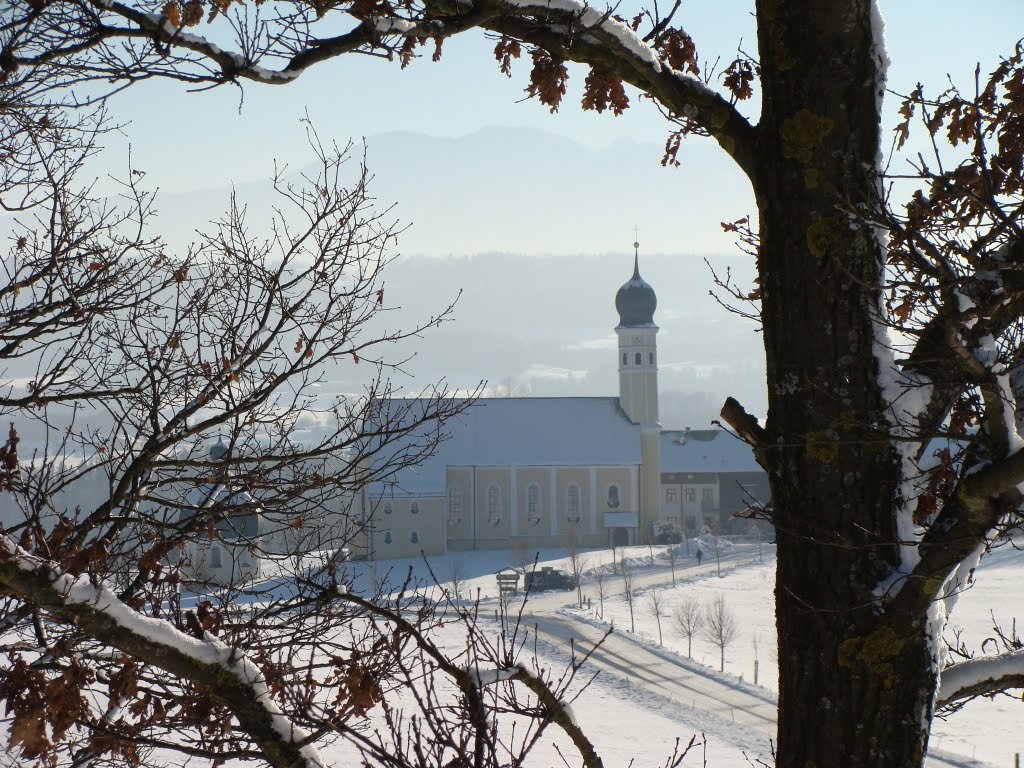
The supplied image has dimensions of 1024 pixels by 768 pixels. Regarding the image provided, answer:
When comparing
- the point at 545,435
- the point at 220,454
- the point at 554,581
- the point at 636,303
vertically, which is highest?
the point at 636,303

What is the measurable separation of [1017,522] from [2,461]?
4.52m

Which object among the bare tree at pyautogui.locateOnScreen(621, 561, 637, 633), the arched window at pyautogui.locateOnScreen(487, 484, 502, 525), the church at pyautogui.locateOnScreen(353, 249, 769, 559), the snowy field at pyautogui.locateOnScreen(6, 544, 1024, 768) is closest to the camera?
the snowy field at pyautogui.locateOnScreen(6, 544, 1024, 768)

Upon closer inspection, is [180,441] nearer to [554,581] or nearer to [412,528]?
[554,581]

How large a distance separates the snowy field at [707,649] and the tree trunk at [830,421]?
1.45 meters

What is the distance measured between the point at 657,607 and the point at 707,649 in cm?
369

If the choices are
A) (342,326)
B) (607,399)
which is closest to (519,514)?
(607,399)

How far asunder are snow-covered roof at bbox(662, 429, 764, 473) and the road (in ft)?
106

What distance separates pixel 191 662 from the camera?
10.9ft

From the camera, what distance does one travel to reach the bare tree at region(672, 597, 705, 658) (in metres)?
33.3

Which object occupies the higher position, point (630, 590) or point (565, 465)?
point (565, 465)

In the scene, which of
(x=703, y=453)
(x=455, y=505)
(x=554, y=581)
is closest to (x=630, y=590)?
(x=554, y=581)

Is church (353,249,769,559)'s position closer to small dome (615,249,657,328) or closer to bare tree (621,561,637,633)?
small dome (615,249,657,328)

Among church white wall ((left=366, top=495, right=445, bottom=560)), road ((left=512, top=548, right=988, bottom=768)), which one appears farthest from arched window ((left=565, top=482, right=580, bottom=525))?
road ((left=512, top=548, right=988, bottom=768))

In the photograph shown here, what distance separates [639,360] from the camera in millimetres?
58875
